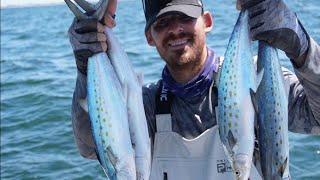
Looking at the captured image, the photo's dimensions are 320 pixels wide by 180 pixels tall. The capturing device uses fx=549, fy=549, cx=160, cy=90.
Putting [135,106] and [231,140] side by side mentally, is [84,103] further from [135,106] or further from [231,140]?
[231,140]

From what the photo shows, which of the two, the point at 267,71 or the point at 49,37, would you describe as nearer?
the point at 267,71

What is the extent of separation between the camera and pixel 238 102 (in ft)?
8.55

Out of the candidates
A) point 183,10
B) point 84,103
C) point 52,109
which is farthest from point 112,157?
point 52,109

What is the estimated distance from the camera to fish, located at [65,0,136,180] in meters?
2.61

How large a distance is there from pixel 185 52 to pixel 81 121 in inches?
29.3

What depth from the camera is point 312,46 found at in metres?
2.80

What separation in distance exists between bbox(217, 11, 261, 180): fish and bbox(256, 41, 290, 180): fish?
5 cm

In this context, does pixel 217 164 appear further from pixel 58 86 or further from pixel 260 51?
pixel 58 86

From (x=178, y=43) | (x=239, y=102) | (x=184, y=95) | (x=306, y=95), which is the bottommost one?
(x=184, y=95)

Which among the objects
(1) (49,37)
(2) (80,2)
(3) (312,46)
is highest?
(2) (80,2)

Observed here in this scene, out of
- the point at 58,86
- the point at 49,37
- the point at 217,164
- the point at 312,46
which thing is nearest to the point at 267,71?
the point at 312,46

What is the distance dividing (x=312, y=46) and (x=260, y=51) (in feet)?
0.96

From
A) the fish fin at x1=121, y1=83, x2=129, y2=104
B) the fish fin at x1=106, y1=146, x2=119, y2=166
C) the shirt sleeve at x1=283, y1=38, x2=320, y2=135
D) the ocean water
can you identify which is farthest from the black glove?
the ocean water

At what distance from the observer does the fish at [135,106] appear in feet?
8.71
